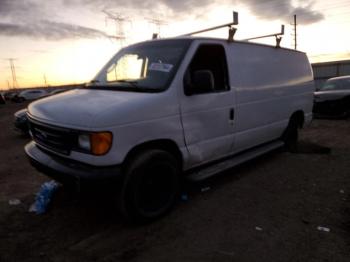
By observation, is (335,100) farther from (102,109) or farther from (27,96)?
(27,96)

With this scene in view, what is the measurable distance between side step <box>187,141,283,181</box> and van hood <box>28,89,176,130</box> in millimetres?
1046

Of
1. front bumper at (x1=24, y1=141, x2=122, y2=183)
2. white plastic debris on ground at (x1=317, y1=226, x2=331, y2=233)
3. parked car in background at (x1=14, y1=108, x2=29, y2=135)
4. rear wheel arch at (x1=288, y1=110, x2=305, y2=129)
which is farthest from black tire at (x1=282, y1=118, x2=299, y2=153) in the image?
parked car in background at (x1=14, y1=108, x2=29, y2=135)

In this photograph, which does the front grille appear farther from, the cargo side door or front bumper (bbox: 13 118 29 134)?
front bumper (bbox: 13 118 29 134)

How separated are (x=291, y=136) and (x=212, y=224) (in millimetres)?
3756

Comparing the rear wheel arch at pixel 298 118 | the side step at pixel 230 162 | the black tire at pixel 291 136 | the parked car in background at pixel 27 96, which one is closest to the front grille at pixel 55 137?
the side step at pixel 230 162

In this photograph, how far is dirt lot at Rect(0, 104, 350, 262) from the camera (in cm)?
292

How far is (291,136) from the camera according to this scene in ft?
21.0

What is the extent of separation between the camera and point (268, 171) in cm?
522

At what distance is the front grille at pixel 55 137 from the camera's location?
3.05m

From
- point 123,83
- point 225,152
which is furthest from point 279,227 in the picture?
point 123,83

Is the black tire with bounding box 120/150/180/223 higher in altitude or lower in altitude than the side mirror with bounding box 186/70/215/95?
lower

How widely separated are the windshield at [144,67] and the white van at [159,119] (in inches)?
0.6

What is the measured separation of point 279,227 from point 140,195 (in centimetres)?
163

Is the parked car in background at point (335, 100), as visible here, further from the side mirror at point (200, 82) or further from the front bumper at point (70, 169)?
the front bumper at point (70, 169)
